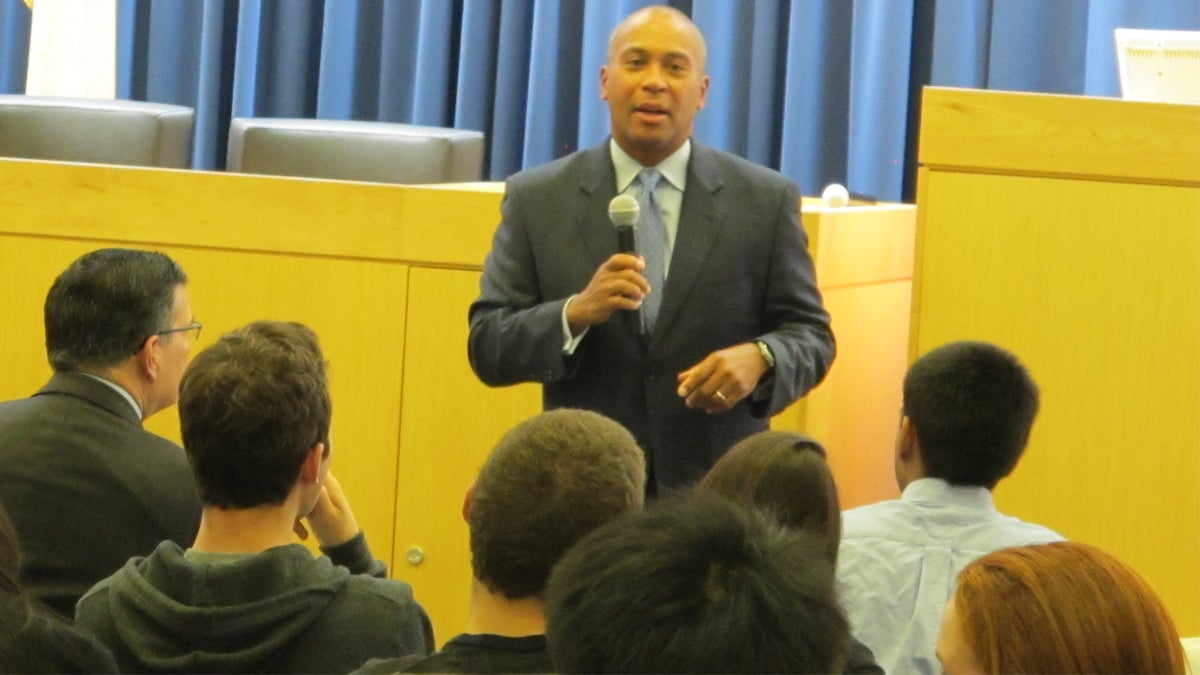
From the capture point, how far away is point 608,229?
2689 millimetres

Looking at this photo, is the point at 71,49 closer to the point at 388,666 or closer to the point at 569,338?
the point at 569,338

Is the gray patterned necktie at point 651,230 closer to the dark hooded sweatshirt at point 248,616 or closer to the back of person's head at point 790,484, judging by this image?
the back of person's head at point 790,484

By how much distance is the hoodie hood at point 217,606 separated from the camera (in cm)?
168

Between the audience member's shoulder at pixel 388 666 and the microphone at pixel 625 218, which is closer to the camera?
the audience member's shoulder at pixel 388 666

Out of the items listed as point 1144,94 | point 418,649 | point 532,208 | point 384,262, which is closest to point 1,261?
point 384,262

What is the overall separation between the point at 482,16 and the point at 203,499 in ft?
13.4

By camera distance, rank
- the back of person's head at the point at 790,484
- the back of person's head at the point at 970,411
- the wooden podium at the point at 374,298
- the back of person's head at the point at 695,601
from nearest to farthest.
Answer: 1. the back of person's head at the point at 695,601
2. the back of person's head at the point at 790,484
3. the back of person's head at the point at 970,411
4. the wooden podium at the point at 374,298

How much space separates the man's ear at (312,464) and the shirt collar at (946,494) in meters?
0.83

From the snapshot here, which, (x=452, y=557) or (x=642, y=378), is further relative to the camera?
(x=452, y=557)

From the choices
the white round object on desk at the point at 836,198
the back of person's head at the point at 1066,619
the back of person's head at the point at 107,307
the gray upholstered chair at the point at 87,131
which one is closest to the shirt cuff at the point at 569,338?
the back of person's head at the point at 107,307

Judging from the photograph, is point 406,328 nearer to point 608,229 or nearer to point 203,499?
point 608,229

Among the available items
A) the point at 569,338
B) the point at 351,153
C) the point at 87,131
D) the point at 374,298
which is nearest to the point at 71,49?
the point at 87,131

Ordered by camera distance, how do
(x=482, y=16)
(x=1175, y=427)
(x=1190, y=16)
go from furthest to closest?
1. (x=482, y=16)
2. (x=1190, y=16)
3. (x=1175, y=427)

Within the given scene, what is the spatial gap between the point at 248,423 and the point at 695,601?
3.19 feet
